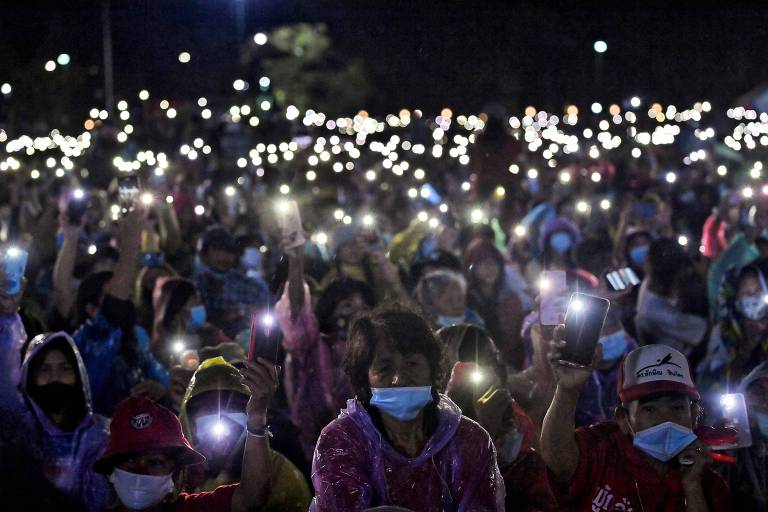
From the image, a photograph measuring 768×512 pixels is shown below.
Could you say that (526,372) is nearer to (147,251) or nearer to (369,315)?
(369,315)

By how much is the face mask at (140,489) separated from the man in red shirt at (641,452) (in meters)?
1.37

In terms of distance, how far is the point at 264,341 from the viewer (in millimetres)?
3691

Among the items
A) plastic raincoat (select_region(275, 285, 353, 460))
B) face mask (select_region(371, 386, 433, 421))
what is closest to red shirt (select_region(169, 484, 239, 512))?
face mask (select_region(371, 386, 433, 421))

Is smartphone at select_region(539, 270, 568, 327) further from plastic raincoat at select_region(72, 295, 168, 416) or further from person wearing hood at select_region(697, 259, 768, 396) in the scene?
plastic raincoat at select_region(72, 295, 168, 416)

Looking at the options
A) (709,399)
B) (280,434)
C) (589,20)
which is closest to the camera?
(280,434)

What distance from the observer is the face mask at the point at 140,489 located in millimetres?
4172

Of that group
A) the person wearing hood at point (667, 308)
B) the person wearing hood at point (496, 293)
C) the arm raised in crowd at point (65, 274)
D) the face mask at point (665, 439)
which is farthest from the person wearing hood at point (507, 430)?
A: the arm raised in crowd at point (65, 274)

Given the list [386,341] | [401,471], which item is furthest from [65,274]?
[401,471]

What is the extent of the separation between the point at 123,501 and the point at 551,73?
4968 centimetres

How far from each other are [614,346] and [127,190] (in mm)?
3279

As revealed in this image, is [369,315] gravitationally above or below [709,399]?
above

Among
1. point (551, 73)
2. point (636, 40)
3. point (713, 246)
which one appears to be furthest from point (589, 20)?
point (713, 246)

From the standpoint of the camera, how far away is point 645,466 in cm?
386

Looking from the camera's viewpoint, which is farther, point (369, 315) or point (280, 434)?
point (280, 434)
